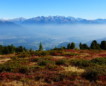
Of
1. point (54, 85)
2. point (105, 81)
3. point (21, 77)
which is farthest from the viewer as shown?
point (21, 77)

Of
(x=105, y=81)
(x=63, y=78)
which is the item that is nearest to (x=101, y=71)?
(x=105, y=81)

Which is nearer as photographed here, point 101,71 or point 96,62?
point 101,71

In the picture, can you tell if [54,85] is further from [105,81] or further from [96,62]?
[96,62]

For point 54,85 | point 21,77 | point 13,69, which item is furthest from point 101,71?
point 13,69

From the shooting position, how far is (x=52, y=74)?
64.4ft

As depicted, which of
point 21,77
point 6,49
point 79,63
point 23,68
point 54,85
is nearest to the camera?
point 54,85

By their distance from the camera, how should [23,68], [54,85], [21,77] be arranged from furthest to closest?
[23,68] → [21,77] → [54,85]

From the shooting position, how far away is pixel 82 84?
16.2 m

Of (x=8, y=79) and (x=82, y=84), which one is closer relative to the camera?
(x=82, y=84)

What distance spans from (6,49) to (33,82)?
69.5 meters

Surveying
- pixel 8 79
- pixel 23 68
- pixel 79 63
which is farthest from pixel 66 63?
pixel 8 79

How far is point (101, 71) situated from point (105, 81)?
7.46 ft

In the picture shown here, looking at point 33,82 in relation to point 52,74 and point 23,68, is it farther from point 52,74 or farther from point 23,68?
point 23,68

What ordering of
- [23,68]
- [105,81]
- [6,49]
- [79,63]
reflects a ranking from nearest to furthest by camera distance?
1. [105,81]
2. [23,68]
3. [79,63]
4. [6,49]
